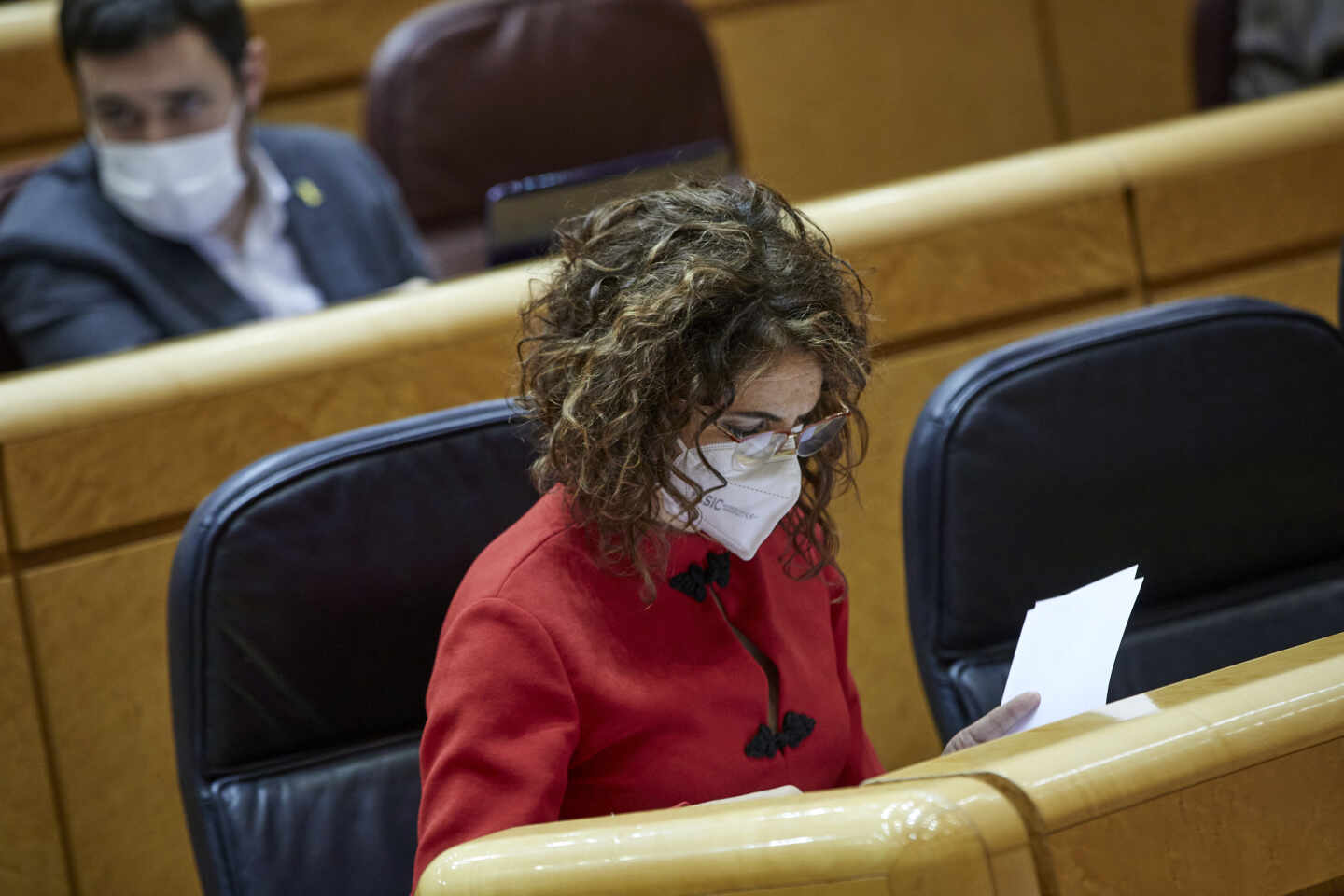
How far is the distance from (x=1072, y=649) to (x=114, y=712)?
2.60 ft

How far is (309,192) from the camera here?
188 centimetres

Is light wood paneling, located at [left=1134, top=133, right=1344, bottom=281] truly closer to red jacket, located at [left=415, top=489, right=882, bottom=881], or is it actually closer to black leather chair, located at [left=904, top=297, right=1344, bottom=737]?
black leather chair, located at [left=904, top=297, right=1344, bottom=737]

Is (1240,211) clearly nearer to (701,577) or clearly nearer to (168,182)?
(701,577)

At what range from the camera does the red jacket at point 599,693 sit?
32.6 inches

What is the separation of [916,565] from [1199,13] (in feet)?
5.30

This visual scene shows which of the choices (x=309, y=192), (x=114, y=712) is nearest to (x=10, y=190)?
(x=309, y=192)

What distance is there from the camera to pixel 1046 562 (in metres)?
1.12

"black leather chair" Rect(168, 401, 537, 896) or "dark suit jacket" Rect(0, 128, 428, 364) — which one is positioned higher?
"dark suit jacket" Rect(0, 128, 428, 364)

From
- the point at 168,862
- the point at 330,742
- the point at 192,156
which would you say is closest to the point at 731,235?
the point at 330,742

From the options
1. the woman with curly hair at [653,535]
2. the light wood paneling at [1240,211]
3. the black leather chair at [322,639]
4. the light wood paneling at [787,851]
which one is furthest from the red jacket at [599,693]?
the light wood paneling at [1240,211]

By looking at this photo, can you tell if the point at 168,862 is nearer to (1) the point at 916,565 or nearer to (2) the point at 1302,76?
(1) the point at 916,565

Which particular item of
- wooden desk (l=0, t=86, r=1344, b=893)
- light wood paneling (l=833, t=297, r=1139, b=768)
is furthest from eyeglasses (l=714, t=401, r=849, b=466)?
light wood paneling (l=833, t=297, r=1139, b=768)

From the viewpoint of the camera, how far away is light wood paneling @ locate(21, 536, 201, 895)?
1234 mm

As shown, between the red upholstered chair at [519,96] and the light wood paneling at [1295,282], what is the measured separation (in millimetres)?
855
